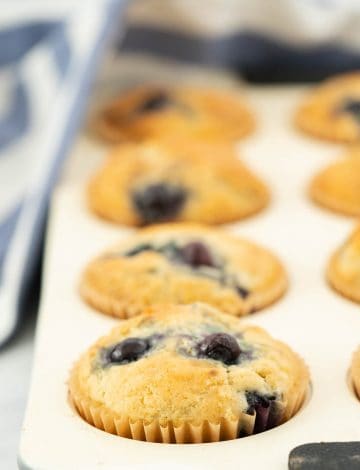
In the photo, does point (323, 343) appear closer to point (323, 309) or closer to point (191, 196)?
point (323, 309)

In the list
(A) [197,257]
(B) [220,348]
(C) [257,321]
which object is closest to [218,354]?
(B) [220,348]

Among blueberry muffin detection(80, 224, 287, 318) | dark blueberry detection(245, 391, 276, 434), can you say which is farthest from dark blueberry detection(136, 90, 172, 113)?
dark blueberry detection(245, 391, 276, 434)

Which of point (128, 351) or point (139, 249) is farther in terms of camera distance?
point (139, 249)

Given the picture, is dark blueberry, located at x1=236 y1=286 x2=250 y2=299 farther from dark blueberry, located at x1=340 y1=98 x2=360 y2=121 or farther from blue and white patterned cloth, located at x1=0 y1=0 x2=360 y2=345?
dark blueberry, located at x1=340 y1=98 x2=360 y2=121

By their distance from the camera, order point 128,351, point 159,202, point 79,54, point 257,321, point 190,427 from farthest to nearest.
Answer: point 79,54, point 159,202, point 257,321, point 128,351, point 190,427

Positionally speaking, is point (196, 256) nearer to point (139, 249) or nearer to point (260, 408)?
point (139, 249)

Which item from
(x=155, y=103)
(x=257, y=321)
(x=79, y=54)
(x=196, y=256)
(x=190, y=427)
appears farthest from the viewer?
(x=155, y=103)
